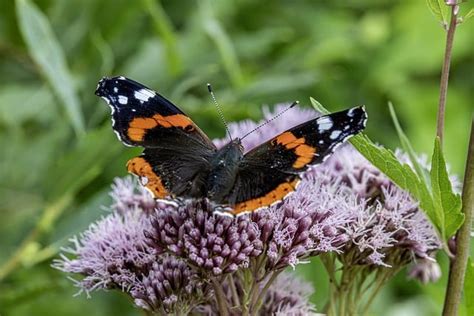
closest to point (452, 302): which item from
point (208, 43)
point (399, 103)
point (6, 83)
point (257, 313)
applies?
point (257, 313)

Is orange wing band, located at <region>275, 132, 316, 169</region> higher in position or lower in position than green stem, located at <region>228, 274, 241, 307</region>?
higher

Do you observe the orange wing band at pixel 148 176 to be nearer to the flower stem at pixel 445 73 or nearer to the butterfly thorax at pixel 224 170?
the butterfly thorax at pixel 224 170

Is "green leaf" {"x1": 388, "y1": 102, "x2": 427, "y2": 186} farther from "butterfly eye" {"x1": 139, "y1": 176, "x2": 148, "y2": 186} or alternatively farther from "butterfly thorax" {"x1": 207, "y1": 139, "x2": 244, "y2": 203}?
"butterfly eye" {"x1": 139, "y1": 176, "x2": 148, "y2": 186}

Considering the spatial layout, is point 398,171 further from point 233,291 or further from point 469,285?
point 233,291

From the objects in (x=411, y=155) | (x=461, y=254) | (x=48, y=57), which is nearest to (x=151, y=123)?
(x=411, y=155)

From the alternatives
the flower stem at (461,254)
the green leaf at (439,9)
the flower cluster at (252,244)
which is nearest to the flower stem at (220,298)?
the flower cluster at (252,244)

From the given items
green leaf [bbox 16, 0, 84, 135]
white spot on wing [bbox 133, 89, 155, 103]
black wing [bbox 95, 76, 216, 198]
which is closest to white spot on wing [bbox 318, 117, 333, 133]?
black wing [bbox 95, 76, 216, 198]
